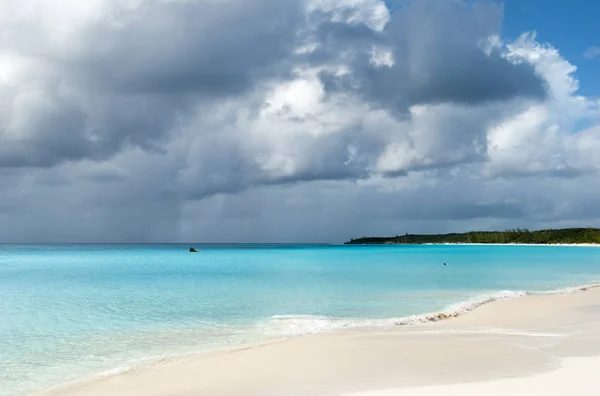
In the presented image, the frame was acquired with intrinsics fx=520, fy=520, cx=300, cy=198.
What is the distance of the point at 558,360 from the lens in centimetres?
1173

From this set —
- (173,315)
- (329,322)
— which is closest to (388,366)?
(329,322)

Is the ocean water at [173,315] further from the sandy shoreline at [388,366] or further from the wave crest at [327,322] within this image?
the sandy shoreline at [388,366]

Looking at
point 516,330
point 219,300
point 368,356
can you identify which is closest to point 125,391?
point 368,356

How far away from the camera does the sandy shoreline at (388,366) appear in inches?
392

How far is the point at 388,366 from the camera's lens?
1163cm

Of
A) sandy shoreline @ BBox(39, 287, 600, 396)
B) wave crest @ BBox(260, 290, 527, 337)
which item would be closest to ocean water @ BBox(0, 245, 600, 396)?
wave crest @ BBox(260, 290, 527, 337)

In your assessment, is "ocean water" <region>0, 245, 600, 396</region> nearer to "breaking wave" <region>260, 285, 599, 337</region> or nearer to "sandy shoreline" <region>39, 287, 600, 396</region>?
"breaking wave" <region>260, 285, 599, 337</region>

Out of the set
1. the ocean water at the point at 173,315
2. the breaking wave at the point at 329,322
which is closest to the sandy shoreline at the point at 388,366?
the breaking wave at the point at 329,322

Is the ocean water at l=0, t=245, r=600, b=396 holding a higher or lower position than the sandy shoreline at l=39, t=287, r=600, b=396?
lower

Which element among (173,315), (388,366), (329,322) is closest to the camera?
(388,366)

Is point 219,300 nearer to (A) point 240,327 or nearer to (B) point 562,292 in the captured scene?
(A) point 240,327

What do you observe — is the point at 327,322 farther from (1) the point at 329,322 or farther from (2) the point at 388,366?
(2) the point at 388,366

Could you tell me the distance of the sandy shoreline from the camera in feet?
32.6

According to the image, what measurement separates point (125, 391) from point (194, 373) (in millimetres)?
1665
